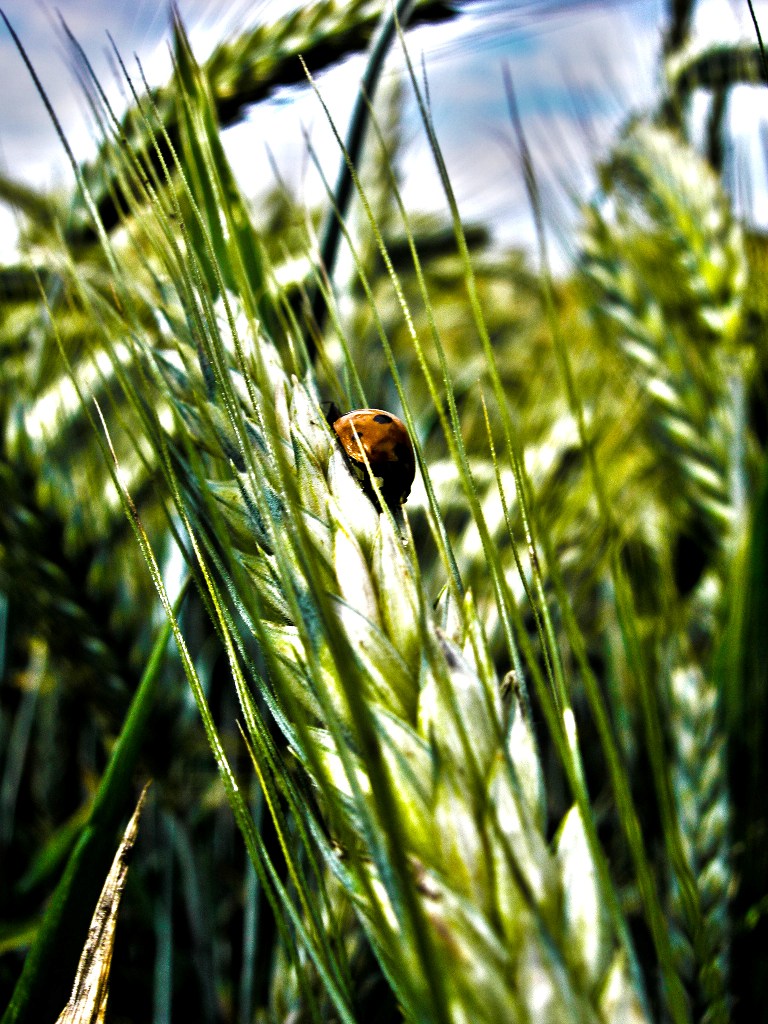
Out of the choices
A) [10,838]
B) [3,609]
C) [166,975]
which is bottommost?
[166,975]

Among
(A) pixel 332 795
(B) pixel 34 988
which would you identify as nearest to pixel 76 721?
(B) pixel 34 988

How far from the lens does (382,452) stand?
279 millimetres

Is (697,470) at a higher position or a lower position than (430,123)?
higher

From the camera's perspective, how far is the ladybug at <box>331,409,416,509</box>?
0.27 m

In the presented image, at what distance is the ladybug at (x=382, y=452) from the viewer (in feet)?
0.89

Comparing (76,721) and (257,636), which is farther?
(76,721)

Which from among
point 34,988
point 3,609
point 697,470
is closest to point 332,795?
point 34,988

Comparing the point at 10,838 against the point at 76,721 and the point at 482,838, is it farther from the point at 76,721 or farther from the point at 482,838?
the point at 482,838

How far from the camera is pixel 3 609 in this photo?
0.62m

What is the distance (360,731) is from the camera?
5.7 inches

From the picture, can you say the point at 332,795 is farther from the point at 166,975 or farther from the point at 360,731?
the point at 166,975

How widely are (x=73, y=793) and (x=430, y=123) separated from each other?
64 cm

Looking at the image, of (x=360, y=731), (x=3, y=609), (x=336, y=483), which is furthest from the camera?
(x=3, y=609)

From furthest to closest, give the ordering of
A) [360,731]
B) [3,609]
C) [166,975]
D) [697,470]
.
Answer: [697,470] → [3,609] → [166,975] → [360,731]
